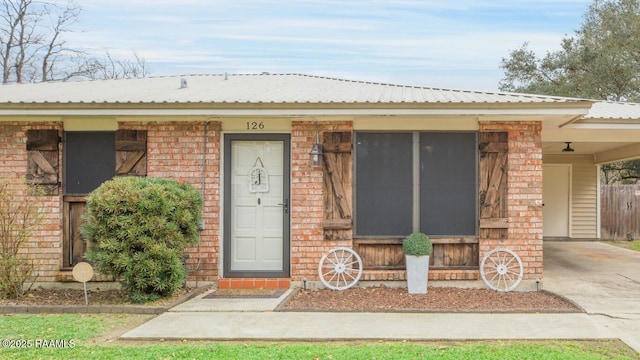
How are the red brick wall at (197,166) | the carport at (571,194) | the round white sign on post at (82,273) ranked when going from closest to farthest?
the round white sign on post at (82,273)
the red brick wall at (197,166)
the carport at (571,194)

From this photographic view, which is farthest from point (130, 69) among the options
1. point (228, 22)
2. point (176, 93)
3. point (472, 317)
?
point (472, 317)

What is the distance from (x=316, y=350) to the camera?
4613 mm

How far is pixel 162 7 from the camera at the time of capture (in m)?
14.2

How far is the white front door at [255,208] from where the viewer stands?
7551 mm

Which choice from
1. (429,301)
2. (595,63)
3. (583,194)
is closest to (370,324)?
(429,301)

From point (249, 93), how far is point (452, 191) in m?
3.41

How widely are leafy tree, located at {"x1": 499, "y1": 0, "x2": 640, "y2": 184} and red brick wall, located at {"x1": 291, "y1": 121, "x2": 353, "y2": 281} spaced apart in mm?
17271

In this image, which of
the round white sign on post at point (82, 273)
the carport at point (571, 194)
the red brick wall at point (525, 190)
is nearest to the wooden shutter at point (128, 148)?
the round white sign on post at point (82, 273)

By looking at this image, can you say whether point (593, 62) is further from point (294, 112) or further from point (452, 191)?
point (294, 112)

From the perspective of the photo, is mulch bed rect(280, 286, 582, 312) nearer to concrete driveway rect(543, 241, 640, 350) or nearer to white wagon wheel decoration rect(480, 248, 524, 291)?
white wagon wheel decoration rect(480, 248, 524, 291)

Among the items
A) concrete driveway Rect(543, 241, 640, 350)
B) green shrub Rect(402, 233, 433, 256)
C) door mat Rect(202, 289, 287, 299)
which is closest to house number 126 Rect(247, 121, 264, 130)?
door mat Rect(202, 289, 287, 299)

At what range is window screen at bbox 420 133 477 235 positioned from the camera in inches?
291

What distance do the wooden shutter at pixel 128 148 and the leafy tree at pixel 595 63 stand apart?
18.6 meters

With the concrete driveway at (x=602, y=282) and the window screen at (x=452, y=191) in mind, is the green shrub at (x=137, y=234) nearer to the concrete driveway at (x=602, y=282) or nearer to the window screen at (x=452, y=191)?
the window screen at (x=452, y=191)
